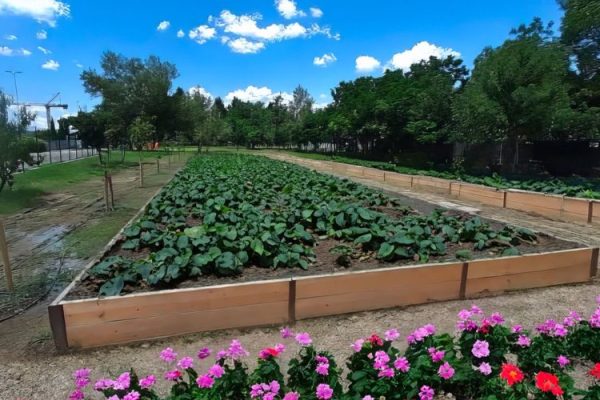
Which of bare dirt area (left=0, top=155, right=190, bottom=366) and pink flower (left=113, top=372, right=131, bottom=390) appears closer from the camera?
pink flower (left=113, top=372, right=131, bottom=390)

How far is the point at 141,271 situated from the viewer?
13.5ft

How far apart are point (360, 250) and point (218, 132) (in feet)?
207

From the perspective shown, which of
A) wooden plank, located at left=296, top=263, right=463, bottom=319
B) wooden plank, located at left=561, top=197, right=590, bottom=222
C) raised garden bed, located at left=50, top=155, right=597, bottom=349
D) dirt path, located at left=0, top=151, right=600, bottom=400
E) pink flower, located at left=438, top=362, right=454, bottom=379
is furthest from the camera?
wooden plank, located at left=561, top=197, right=590, bottom=222

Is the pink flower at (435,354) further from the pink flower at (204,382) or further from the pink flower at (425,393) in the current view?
the pink flower at (204,382)

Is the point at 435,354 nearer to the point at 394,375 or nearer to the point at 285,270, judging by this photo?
the point at 394,375

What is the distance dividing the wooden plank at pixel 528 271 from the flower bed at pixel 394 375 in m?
1.88

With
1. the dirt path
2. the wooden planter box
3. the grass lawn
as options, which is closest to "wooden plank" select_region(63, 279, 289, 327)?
the wooden planter box

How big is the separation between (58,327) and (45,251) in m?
4.29

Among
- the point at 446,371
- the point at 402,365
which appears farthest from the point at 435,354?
the point at 402,365

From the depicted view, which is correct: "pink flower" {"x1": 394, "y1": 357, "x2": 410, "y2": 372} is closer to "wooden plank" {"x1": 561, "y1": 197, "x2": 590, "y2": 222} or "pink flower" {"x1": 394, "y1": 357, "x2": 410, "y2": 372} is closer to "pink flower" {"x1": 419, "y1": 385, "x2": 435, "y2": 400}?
"pink flower" {"x1": 419, "y1": 385, "x2": 435, "y2": 400}

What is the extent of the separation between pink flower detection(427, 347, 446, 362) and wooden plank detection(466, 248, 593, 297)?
2.44 meters

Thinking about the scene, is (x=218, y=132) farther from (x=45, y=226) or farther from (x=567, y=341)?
(x=567, y=341)

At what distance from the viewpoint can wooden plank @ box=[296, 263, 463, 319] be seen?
402 cm

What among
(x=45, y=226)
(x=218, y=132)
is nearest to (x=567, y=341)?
(x=45, y=226)
